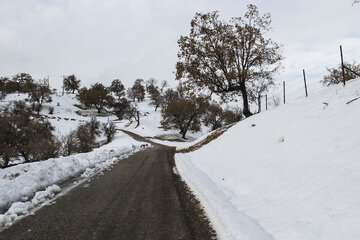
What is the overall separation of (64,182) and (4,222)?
5666 millimetres

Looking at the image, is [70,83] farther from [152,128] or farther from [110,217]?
[110,217]

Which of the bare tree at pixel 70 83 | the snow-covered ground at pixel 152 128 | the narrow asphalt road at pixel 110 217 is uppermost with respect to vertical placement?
the bare tree at pixel 70 83

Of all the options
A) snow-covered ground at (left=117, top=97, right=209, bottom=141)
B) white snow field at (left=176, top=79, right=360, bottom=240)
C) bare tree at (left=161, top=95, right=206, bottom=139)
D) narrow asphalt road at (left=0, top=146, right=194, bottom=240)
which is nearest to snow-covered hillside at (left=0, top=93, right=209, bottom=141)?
snow-covered ground at (left=117, top=97, right=209, bottom=141)

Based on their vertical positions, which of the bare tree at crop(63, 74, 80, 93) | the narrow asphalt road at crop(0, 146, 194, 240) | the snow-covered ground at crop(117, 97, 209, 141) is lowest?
the narrow asphalt road at crop(0, 146, 194, 240)

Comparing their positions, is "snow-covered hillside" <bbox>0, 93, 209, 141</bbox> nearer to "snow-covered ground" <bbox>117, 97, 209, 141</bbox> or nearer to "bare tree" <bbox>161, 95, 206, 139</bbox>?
"snow-covered ground" <bbox>117, 97, 209, 141</bbox>

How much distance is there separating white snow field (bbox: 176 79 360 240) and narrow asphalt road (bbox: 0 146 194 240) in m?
0.81

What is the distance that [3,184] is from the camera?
927 centimetres

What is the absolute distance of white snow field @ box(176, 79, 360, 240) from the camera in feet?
17.3

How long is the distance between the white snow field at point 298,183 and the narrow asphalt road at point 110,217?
81cm

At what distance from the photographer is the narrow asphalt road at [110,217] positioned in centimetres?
549

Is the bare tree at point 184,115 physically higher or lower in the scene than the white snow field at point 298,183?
higher

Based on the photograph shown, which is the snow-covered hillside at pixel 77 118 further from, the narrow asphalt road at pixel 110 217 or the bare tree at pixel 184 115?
the narrow asphalt road at pixel 110 217

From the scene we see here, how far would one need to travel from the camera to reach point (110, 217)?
6.53 meters

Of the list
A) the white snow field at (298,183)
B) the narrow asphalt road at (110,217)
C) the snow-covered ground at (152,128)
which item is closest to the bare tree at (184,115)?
the snow-covered ground at (152,128)
